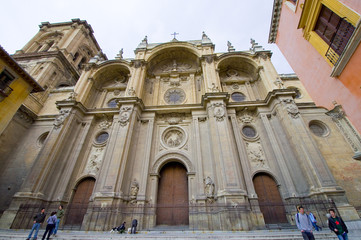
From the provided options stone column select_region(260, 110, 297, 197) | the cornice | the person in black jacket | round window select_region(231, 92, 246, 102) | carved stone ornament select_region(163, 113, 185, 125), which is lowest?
the person in black jacket

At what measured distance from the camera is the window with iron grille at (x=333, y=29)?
663cm

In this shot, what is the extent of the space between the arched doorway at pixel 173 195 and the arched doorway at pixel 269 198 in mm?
4992

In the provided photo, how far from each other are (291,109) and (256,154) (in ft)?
14.1

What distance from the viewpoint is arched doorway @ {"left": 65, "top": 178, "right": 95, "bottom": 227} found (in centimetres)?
1110

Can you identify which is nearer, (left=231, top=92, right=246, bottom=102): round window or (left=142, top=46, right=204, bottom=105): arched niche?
(left=231, top=92, right=246, bottom=102): round window

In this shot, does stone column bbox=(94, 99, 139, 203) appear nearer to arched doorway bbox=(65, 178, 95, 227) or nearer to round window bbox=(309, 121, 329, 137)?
arched doorway bbox=(65, 178, 95, 227)

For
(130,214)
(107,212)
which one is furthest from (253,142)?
(107,212)

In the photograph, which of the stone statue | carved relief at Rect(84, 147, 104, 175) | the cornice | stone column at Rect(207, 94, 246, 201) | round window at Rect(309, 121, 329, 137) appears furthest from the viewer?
round window at Rect(309, 121, 329, 137)

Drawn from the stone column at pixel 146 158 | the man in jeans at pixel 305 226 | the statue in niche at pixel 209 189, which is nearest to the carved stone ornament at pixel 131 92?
the stone column at pixel 146 158

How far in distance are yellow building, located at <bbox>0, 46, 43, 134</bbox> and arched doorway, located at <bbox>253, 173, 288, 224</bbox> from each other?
1722 centimetres

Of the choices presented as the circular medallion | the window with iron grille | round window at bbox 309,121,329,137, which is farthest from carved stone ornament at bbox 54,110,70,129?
round window at bbox 309,121,329,137

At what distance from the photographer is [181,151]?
512 inches

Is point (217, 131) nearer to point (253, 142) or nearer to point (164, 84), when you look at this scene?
point (253, 142)

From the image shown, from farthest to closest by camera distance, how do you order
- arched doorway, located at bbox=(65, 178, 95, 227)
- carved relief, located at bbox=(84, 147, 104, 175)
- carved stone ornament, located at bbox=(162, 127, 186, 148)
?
carved stone ornament, located at bbox=(162, 127, 186, 148)
carved relief, located at bbox=(84, 147, 104, 175)
arched doorway, located at bbox=(65, 178, 95, 227)
